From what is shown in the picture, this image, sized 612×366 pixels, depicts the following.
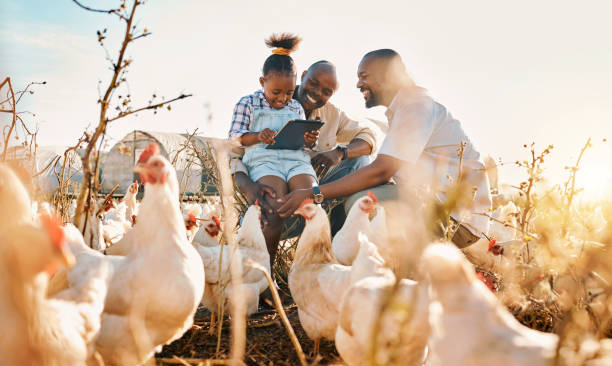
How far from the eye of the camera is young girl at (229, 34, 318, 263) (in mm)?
3697

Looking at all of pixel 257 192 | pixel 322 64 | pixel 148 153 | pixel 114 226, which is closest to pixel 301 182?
pixel 257 192

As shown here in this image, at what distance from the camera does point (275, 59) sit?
3969mm

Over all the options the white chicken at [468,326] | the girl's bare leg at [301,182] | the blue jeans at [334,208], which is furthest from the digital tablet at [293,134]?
the white chicken at [468,326]

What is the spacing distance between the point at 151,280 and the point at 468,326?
1.22 metres

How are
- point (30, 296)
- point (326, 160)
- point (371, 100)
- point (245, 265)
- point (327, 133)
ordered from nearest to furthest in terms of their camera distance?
point (30, 296), point (245, 265), point (371, 100), point (326, 160), point (327, 133)

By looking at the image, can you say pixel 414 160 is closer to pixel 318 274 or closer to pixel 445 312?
pixel 318 274

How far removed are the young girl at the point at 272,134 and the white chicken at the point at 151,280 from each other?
175cm

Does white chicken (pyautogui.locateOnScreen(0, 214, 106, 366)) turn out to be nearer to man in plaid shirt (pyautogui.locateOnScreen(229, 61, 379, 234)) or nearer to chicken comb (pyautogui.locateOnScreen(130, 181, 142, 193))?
man in plaid shirt (pyautogui.locateOnScreen(229, 61, 379, 234))

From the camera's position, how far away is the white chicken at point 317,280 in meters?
2.33

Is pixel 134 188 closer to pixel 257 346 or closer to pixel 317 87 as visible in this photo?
pixel 317 87

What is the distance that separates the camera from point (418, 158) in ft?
10.8

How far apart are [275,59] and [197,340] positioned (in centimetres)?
262

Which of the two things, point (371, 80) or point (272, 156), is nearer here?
point (371, 80)

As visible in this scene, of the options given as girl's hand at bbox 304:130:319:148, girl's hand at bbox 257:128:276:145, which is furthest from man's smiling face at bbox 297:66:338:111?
girl's hand at bbox 257:128:276:145
